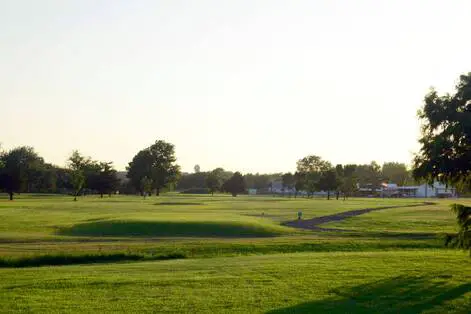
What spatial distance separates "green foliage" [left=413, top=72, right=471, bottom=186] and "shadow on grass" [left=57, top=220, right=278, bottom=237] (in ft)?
95.1

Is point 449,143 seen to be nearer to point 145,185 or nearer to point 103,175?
point 103,175

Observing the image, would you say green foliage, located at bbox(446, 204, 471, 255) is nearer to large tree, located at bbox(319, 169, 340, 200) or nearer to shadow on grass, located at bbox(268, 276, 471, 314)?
shadow on grass, located at bbox(268, 276, 471, 314)

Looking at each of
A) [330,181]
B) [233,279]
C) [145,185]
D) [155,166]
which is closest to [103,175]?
[145,185]

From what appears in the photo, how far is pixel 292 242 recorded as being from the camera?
145ft

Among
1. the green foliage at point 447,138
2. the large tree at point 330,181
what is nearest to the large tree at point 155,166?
the large tree at point 330,181

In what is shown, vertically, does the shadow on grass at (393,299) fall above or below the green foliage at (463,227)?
below

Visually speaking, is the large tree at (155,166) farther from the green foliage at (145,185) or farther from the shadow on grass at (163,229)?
the shadow on grass at (163,229)

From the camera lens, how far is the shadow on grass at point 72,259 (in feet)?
110

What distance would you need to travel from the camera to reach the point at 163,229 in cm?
5822

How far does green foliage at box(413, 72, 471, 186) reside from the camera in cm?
2533

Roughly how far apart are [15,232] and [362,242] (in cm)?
2895

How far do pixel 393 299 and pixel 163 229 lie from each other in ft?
132

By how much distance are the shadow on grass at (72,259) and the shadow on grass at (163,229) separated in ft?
61.9

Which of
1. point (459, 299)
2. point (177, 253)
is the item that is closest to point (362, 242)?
point (177, 253)
